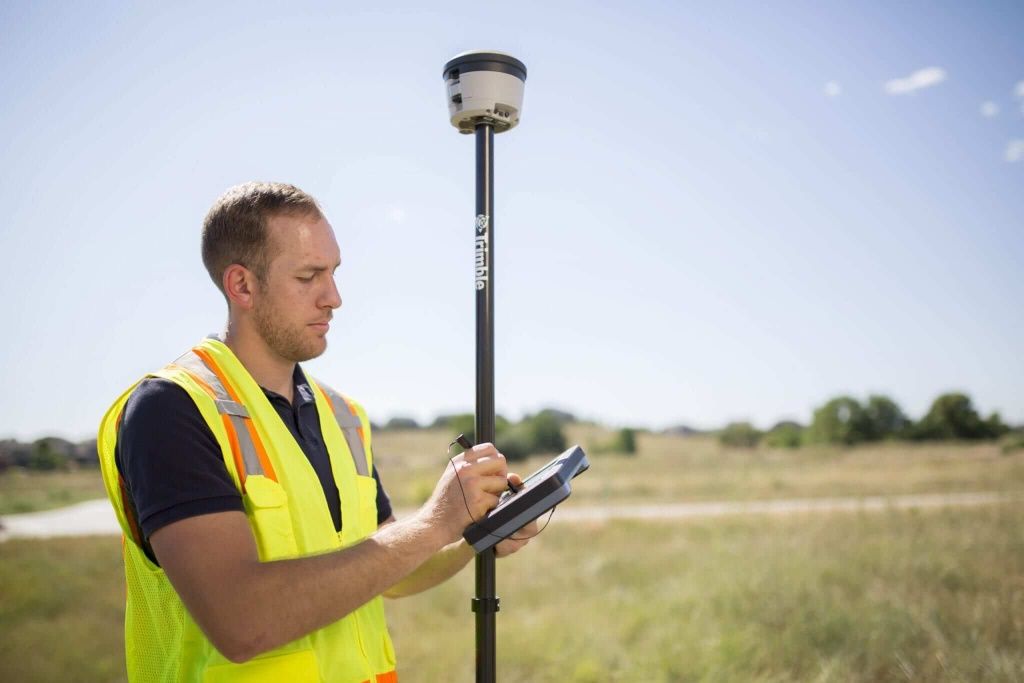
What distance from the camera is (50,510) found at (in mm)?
14172

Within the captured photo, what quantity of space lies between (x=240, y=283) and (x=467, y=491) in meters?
0.76

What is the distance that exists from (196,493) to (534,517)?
740 mm

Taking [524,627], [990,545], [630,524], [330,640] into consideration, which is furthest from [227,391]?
[630,524]

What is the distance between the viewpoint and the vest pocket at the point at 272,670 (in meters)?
1.64

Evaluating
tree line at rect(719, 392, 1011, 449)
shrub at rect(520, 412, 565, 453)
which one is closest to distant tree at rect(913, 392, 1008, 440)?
tree line at rect(719, 392, 1011, 449)

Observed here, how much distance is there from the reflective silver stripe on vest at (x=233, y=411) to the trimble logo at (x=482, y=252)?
744mm

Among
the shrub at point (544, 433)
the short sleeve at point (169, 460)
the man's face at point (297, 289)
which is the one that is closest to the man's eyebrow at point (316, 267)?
the man's face at point (297, 289)

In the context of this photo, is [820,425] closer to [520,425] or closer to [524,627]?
[520,425]

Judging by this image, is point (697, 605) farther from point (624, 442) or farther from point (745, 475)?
point (624, 442)

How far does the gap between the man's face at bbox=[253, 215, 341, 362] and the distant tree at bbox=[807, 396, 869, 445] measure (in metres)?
53.4

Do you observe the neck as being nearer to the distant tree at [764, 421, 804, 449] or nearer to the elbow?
the elbow

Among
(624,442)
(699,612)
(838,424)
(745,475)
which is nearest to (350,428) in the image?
(699,612)

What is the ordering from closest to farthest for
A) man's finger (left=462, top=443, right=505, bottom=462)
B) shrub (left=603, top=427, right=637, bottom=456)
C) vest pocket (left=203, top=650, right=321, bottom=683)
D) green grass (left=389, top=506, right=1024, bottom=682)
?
1. vest pocket (left=203, top=650, right=321, bottom=683)
2. man's finger (left=462, top=443, right=505, bottom=462)
3. green grass (left=389, top=506, right=1024, bottom=682)
4. shrub (left=603, top=427, right=637, bottom=456)

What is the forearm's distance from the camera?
2.18m
